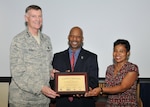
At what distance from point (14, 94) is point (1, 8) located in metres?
1.80

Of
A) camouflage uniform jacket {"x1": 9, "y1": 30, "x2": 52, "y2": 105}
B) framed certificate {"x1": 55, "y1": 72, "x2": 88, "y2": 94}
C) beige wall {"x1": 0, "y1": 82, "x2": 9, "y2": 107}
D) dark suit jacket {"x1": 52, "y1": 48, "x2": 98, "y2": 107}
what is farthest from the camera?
beige wall {"x1": 0, "y1": 82, "x2": 9, "y2": 107}

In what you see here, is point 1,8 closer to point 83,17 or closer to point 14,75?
point 83,17

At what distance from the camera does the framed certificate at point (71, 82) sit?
→ 9.14ft

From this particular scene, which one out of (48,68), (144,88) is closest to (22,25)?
(48,68)

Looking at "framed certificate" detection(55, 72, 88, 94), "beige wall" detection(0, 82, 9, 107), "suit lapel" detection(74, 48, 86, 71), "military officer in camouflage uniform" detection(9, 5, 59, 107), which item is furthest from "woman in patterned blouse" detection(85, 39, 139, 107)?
"beige wall" detection(0, 82, 9, 107)

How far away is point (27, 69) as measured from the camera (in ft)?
8.87

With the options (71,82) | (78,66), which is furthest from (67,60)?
(71,82)

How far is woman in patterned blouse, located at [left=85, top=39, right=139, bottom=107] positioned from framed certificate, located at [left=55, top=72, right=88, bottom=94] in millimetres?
117

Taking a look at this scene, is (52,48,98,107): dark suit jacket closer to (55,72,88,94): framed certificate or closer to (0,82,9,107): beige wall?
(55,72,88,94): framed certificate

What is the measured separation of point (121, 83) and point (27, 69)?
3.73 ft

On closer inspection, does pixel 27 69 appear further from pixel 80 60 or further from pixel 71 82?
pixel 80 60

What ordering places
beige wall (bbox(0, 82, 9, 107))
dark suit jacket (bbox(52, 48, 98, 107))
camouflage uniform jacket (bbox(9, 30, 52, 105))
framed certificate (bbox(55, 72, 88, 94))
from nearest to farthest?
1. camouflage uniform jacket (bbox(9, 30, 52, 105))
2. framed certificate (bbox(55, 72, 88, 94))
3. dark suit jacket (bbox(52, 48, 98, 107))
4. beige wall (bbox(0, 82, 9, 107))

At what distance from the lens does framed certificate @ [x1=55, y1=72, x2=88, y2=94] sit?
2.79 meters

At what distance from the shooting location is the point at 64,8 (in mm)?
3900
